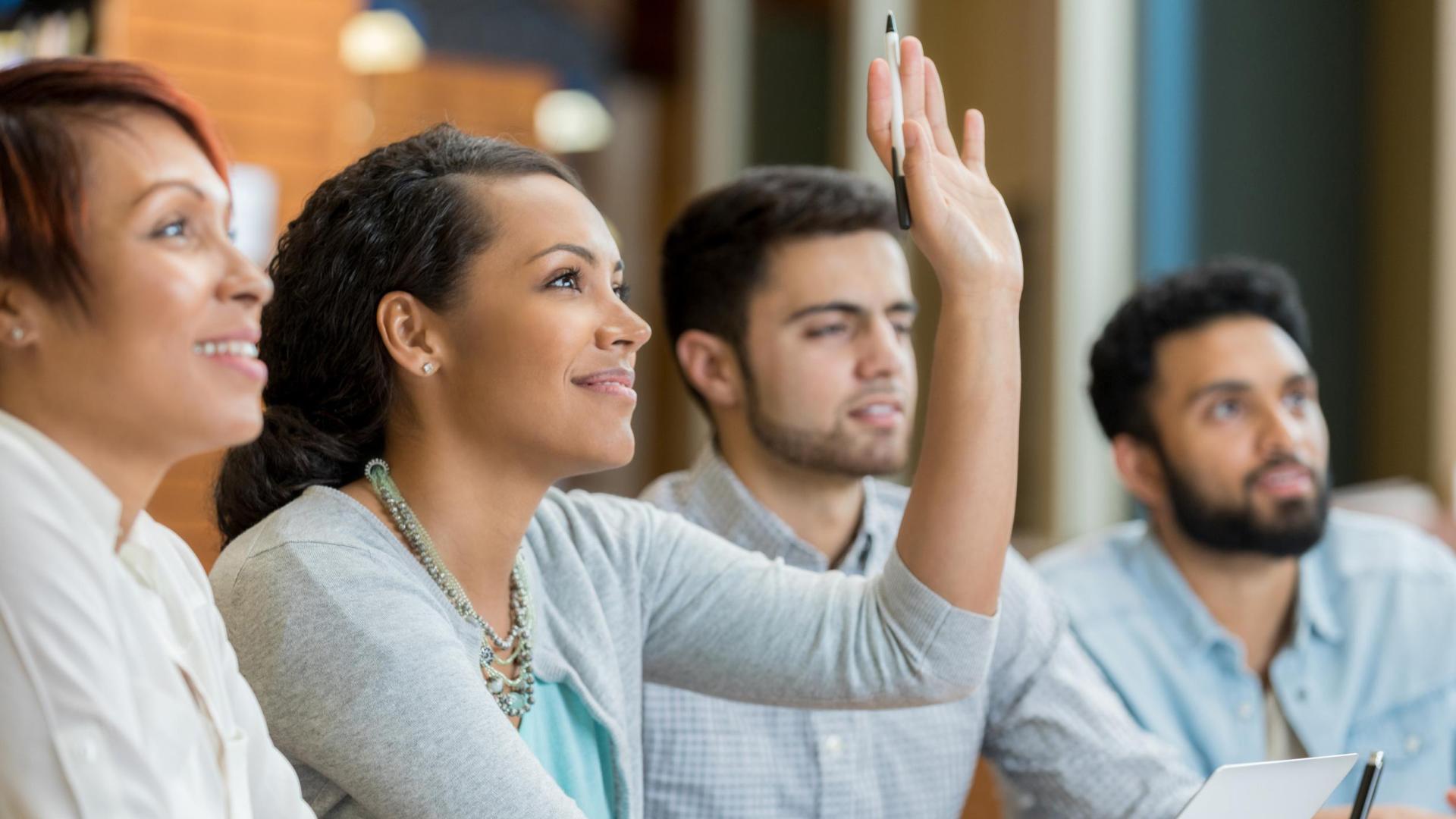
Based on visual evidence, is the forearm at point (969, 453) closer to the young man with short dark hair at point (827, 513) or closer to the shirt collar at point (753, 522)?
the young man with short dark hair at point (827, 513)

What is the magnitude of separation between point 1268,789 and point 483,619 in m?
0.73

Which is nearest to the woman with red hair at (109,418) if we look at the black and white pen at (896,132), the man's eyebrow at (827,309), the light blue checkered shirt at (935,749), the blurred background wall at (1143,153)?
the black and white pen at (896,132)

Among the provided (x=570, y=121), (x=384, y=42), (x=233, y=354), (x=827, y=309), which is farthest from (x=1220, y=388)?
(x=570, y=121)

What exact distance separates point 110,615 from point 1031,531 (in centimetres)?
423

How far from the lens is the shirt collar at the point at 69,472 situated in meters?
0.88

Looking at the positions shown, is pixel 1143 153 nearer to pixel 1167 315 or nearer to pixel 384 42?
pixel 1167 315

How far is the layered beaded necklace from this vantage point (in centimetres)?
135

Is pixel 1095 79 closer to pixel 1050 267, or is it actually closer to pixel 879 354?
pixel 1050 267

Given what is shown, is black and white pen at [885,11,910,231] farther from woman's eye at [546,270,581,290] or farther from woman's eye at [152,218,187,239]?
woman's eye at [152,218,187,239]

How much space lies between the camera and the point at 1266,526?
2.35 m

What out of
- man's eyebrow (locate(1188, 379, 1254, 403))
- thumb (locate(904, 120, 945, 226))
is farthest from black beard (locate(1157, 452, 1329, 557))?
thumb (locate(904, 120, 945, 226))

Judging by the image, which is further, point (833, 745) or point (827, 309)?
point (827, 309)

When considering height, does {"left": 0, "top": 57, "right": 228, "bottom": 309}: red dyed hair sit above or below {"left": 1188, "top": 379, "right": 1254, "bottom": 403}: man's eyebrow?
above

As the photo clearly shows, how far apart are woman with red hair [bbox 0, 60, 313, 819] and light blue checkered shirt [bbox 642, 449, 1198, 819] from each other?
96 cm
